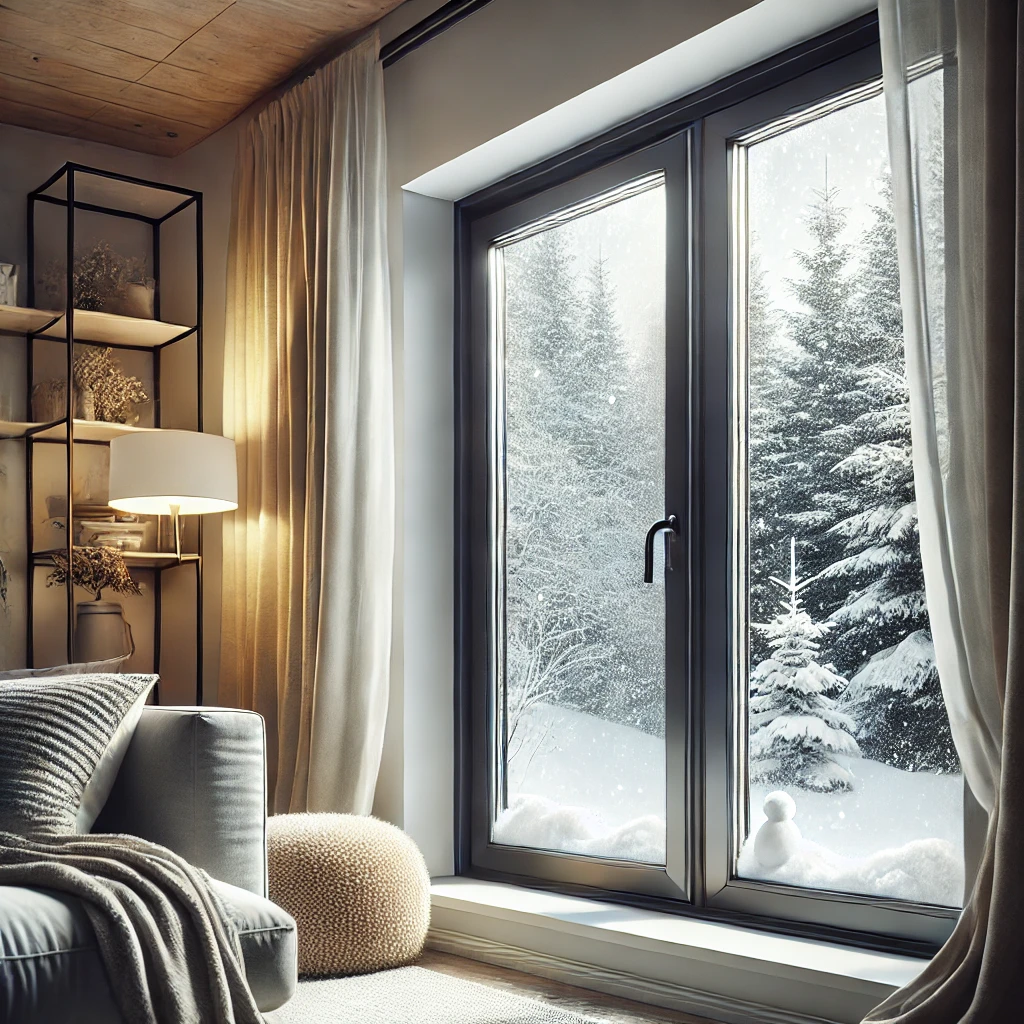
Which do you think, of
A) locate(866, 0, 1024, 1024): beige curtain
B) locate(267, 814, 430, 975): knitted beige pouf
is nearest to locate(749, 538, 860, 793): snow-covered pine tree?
locate(866, 0, 1024, 1024): beige curtain

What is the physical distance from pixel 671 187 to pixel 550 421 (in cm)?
74

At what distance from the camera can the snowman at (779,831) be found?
8.48 ft

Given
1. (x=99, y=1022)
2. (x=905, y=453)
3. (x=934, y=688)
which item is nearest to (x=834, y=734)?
(x=934, y=688)

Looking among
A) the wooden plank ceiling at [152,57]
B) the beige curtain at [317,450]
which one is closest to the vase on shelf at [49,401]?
the beige curtain at [317,450]

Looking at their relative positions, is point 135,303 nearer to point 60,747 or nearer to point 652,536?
point 652,536

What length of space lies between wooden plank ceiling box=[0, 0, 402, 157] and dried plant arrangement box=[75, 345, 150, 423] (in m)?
0.87

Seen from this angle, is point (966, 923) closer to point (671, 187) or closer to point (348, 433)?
point (671, 187)

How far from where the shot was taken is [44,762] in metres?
2.12

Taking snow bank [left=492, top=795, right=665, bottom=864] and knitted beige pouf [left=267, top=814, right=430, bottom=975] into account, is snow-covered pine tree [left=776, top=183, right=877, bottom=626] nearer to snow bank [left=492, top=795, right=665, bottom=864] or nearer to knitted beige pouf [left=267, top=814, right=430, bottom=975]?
snow bank [left=492, top=795, right=665, bottom=864]

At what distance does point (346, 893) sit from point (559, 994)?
1.79 feet

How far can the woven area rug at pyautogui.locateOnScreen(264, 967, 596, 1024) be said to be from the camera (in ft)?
7.94

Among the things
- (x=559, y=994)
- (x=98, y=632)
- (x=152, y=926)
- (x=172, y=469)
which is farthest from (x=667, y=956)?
(x=98, y=632)

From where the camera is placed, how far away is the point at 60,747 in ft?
7.04

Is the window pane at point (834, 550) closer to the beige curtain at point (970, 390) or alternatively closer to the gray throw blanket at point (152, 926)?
the beige curtain at point (970, 390)
